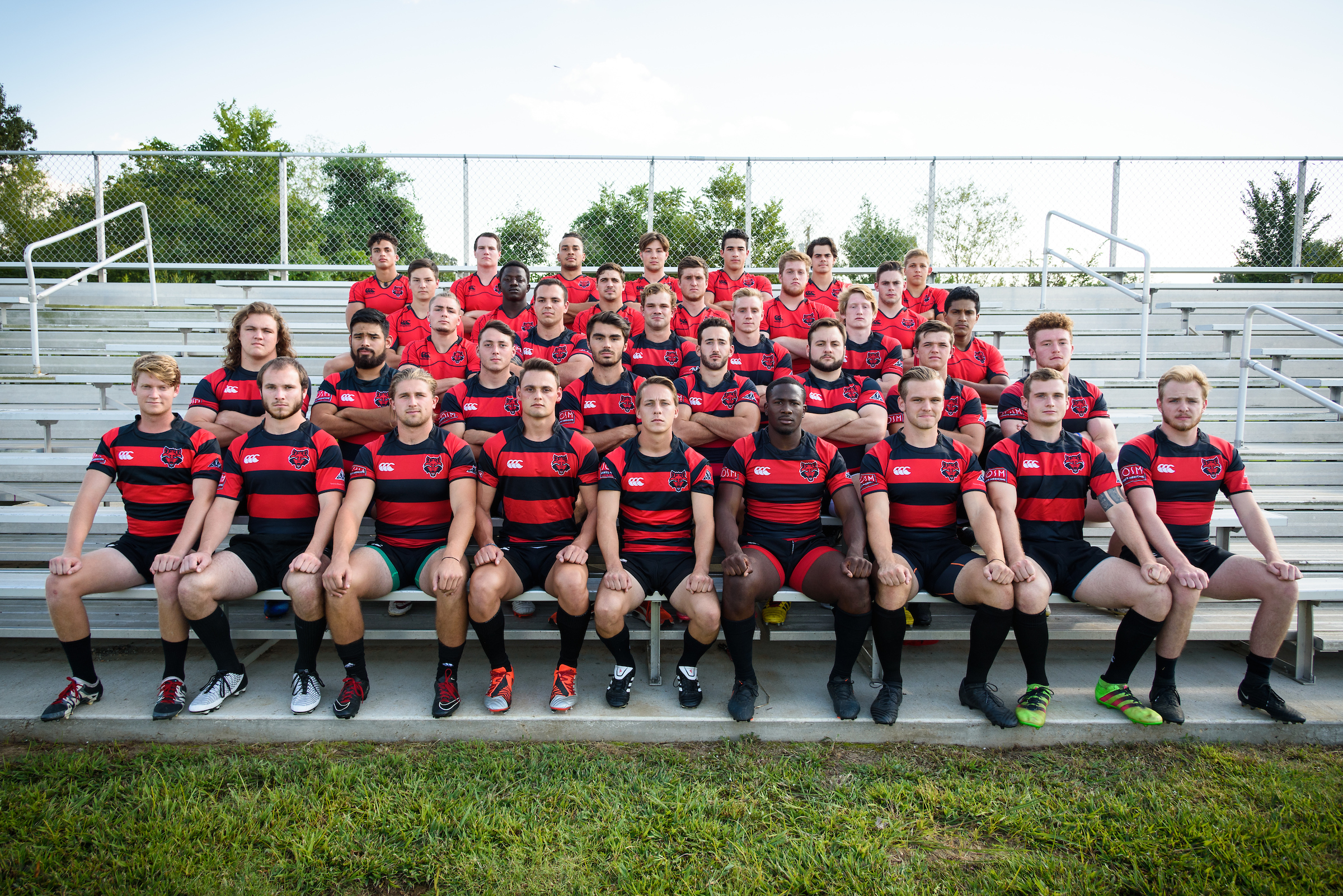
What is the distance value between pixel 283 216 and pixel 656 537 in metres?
7.78

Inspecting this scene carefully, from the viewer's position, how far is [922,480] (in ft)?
12.1

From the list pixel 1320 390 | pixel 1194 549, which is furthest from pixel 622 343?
pixel 1320 390

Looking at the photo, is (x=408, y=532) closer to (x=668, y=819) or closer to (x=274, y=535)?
(x=274, y=535)

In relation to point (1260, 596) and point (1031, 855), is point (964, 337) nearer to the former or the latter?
point (1260, 596)

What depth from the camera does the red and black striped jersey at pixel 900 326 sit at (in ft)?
18.6

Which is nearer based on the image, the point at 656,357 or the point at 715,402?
the point at 715,402

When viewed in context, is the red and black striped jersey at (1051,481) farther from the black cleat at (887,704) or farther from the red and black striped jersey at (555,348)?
the red and black striped jersey at (555,348)

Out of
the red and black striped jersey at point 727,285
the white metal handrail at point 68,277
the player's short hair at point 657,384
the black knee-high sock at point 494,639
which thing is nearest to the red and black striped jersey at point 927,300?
the red and black striped jersey at point 727,285

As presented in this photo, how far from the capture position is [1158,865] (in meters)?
2.43

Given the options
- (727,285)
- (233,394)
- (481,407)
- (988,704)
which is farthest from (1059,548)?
(233,394)

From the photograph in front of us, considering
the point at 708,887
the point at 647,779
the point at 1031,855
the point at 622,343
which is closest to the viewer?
the point at 708,887

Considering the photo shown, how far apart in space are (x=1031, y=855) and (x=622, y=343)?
10.8 feet

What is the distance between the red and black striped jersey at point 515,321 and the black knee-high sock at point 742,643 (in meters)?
2.85

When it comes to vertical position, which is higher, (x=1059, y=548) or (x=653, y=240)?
(x=653, y=240)
